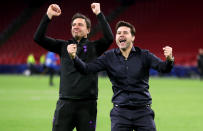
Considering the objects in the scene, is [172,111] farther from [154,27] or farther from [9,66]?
[9,66]

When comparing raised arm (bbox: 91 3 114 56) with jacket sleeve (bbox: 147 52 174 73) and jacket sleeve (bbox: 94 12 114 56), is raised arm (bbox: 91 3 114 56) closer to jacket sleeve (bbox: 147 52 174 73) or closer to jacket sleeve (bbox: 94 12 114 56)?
jacket sleeve (bbox: 94 12 114 56)

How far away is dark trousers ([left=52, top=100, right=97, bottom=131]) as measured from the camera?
19.1 feet

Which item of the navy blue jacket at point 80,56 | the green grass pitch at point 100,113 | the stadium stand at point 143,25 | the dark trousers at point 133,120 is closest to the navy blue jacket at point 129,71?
the dark trousers at point 133,120

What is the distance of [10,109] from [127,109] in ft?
27.4

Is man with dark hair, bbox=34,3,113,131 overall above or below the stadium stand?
below

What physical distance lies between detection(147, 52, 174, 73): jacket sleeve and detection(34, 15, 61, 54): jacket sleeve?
1387mm

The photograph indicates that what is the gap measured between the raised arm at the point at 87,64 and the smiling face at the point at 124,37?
34 cm

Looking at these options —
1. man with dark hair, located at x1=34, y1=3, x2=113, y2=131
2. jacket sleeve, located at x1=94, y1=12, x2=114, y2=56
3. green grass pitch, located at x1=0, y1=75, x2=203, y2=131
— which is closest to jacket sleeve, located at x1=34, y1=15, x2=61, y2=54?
man with dark hair, located at x1=34, y1=3, x2=113, y2=131

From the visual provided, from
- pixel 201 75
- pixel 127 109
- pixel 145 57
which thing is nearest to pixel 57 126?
pixel 127 109

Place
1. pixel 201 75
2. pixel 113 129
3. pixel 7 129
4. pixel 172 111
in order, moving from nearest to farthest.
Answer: pixel 113 129 → pixel 7 129 → pixel 172 111 → pixel 201 75

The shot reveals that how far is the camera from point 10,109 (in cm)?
1318

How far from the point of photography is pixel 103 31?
608 centimetres

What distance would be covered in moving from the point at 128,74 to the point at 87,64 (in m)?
0.57

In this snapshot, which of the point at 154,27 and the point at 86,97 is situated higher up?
the point at 154,27
